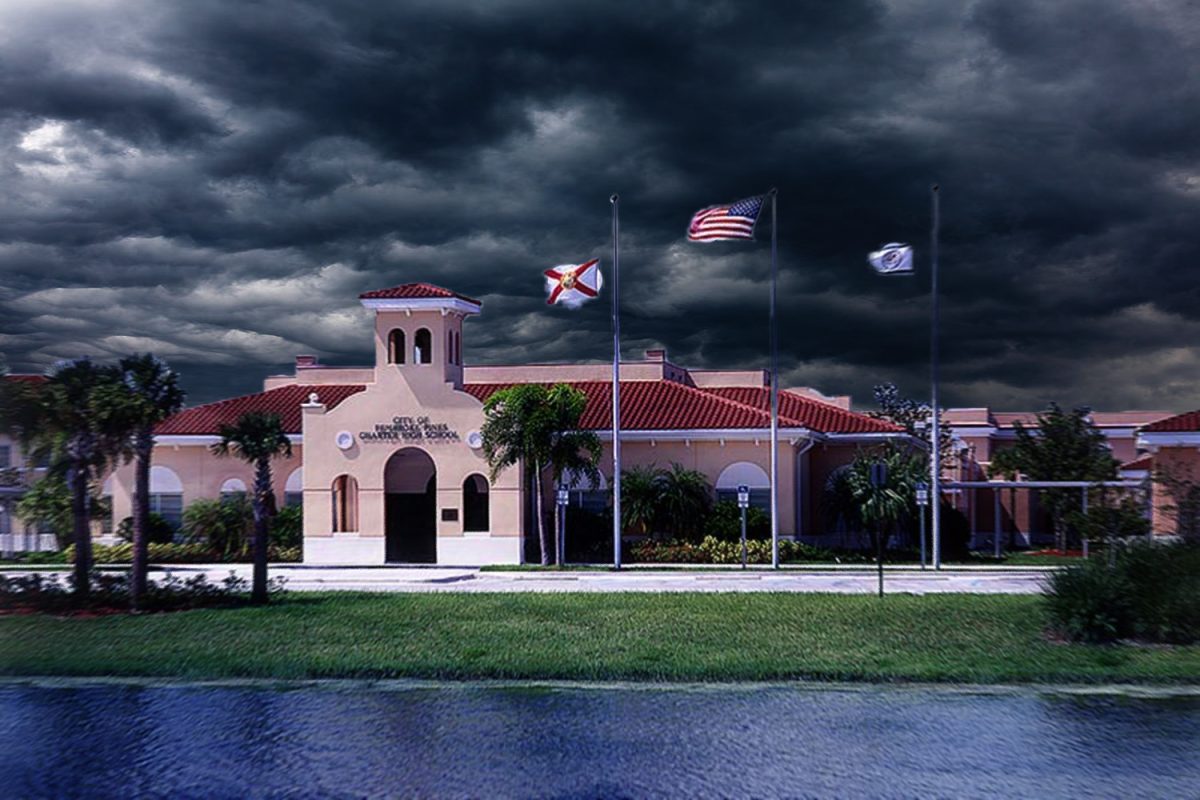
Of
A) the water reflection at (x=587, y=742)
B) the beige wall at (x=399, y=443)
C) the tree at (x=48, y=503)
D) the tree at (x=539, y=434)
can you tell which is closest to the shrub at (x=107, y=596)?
the tree at (x=48, y=503)

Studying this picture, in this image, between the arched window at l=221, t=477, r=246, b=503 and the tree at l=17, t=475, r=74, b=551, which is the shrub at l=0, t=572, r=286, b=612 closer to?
the tree at l=17, t=475, r=74, b=551

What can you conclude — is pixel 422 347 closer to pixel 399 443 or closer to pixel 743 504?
pixel 399 443

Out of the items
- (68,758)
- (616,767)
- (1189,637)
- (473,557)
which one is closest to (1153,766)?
(616,767)

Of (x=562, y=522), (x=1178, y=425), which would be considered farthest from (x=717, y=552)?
(x=1178, y=425)

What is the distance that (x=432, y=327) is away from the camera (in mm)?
44156

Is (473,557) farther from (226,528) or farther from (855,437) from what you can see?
(855,437)

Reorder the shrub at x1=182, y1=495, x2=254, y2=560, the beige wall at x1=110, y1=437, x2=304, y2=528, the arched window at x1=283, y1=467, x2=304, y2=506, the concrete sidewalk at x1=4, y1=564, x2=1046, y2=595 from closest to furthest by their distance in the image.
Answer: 1. the concrete sidewalk at x1=4, y1=564, x2=1046, y2=595
2. the shrub at x1=182, y1=495, x2=254, y2=560
3. the beige wall at x1=110, y1=437, x2=304, y2=528
4. the arched window at x1=283, y1=467, x2=304, y2=506

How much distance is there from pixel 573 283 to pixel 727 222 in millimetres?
5623

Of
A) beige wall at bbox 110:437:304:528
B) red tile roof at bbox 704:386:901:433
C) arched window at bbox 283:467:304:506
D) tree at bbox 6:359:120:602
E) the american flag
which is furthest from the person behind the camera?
arched window at bbox 283:467:304:506

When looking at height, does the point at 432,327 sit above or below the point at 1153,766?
above

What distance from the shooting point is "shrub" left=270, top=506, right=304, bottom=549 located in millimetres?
46031

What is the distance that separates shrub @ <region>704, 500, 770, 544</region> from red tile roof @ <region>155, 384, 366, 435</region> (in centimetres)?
1701

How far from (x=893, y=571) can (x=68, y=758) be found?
101 ft

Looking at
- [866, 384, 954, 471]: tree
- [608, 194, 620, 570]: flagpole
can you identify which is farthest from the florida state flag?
[866, 384, 954, 471]: tree
